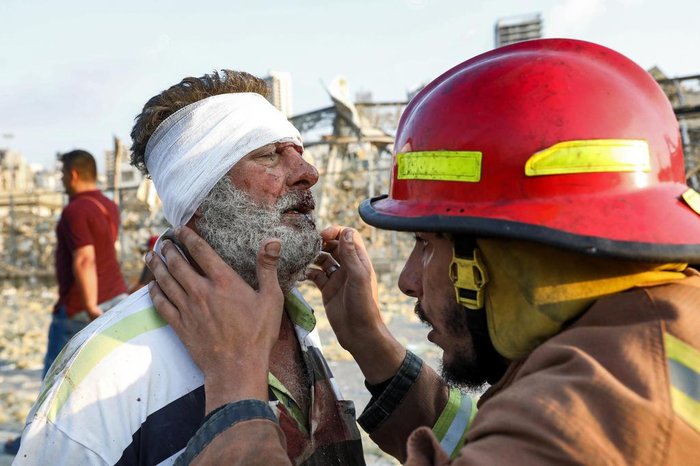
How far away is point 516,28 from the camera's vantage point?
26.8 meters

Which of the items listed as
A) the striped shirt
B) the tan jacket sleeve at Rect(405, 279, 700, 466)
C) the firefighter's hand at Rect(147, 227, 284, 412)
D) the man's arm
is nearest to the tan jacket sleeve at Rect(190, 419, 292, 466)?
the firefighter's hand at Rect(147, 227, 284, 412)

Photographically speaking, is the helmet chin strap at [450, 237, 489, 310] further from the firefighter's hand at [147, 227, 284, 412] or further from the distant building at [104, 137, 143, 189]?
the distant building at [104, 137, 143, 189]

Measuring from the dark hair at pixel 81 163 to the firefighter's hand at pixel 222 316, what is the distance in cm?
418

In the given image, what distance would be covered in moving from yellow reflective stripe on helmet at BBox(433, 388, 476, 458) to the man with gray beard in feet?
1.06

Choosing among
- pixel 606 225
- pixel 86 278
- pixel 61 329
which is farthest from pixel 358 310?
pixel 61 329

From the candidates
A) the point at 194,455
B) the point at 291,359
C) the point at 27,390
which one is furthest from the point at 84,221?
the point at 194,455

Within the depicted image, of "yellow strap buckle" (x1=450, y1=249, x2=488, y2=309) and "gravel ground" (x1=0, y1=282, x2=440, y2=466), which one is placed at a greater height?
"yellow strap buckle" (x1=450, y1=249, x2=488, y2=309)

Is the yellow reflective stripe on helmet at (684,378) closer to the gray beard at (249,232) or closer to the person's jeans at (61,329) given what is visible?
the gray beard at (249,232)

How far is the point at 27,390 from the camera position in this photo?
24.4ft

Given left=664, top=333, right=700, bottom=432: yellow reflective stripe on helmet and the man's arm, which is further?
the man's arm

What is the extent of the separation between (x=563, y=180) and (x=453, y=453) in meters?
1.04

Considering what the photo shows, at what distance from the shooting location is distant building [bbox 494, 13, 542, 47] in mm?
26609

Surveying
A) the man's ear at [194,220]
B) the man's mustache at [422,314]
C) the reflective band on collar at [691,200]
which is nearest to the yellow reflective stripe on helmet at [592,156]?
the reflective band on collar at [691,200]

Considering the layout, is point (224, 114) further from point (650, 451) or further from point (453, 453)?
point (650, 451)
